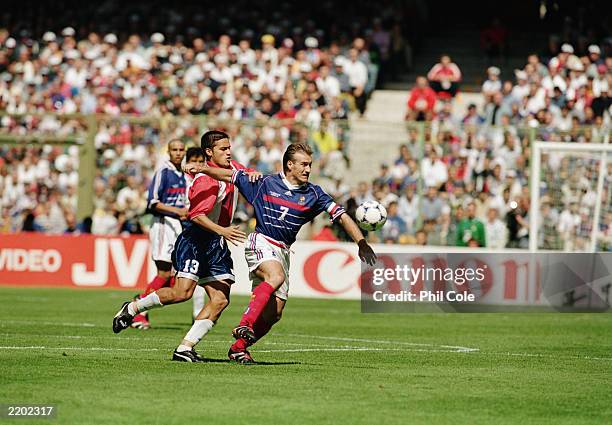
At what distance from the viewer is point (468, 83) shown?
34125 mm

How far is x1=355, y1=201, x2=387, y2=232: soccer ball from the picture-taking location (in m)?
12.4

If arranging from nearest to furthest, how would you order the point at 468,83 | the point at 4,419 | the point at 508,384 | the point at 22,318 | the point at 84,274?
the point at 4,419
the point at 508,384
the point at 22,318
the point at 84,274
the point at 468,83

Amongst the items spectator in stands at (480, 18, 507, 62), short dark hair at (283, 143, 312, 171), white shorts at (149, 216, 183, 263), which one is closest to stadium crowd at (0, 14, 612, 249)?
spectator in stands at (480, 18, 507, 62)

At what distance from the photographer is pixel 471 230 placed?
2567 centimetres

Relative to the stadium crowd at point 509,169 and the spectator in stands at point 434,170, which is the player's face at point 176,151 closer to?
the stadium crowd at point 509,169

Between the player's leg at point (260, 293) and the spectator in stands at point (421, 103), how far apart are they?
1825 cm

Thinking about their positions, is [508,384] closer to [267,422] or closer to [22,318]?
[267,422]

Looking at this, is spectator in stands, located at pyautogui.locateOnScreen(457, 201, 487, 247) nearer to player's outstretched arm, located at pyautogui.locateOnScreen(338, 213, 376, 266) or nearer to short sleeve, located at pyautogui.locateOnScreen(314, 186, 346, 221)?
short sleeve, located at pyautogui.locateOnScreen(314, 186, 346, 221)

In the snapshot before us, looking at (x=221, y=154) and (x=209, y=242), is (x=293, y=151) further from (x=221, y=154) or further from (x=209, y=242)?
(x=209, y=242)

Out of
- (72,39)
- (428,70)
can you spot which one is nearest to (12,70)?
(72,39)

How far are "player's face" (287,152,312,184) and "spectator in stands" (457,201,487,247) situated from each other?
13.9m

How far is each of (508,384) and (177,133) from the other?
18257mm

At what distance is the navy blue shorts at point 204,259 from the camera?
12492mm

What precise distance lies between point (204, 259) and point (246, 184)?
901 mm
